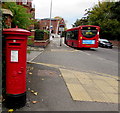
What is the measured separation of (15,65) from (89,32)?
15191 millimetres

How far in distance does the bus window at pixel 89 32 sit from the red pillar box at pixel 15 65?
14.7 m

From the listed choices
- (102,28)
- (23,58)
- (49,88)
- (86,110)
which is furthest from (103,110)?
(102,28)

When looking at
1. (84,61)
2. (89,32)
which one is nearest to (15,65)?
(84,61)

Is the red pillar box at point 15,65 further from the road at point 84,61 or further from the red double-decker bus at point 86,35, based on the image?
the red double-decker bus at point 86,35

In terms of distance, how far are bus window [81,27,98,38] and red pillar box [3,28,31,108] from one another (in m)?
14.7

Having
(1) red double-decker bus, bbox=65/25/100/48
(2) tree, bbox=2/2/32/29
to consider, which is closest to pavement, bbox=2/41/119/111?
(2) tree, bbox=2/2/32/29

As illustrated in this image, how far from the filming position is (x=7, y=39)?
110 inches

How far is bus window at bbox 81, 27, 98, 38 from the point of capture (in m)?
16.9

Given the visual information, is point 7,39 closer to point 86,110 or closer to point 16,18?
A: point 86,110

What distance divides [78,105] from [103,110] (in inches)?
21.8

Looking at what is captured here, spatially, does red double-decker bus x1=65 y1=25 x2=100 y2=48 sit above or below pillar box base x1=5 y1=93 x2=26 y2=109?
above

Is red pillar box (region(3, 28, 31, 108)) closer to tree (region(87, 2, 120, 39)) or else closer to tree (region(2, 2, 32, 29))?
tree (region(2, 2, 32, 29))

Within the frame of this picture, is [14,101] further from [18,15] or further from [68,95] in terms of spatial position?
[18,15]

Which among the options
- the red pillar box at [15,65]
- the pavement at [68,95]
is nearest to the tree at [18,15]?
the pavement at [68,95]
